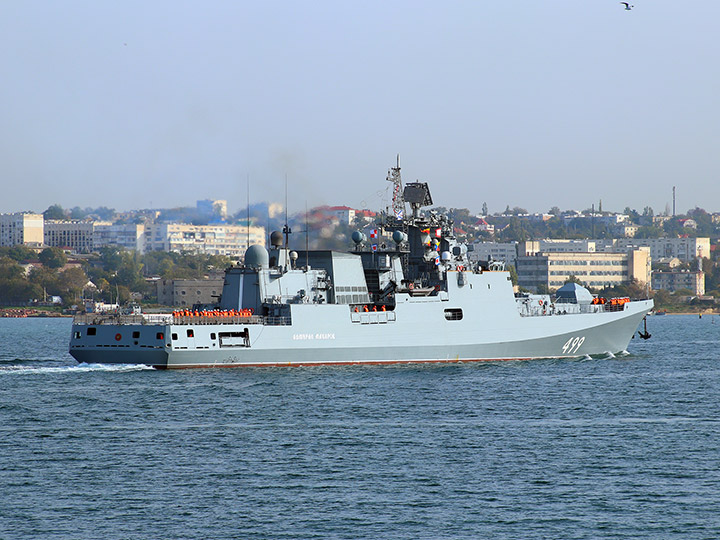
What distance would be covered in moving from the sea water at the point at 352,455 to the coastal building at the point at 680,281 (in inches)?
5307

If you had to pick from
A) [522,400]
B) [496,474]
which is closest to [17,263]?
[522,400]

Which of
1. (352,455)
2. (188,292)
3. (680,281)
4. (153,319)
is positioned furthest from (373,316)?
(680,281)

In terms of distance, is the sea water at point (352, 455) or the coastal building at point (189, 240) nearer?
the sea water at point (352, 455)

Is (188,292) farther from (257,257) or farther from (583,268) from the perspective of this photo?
(257,257)

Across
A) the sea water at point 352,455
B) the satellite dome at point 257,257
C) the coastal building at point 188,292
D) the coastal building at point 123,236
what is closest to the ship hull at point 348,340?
the sea water at point 352,455

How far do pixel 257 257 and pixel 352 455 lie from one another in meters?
20.4

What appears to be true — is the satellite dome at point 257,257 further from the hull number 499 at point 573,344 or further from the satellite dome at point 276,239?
the hull number 499 at point 573,344

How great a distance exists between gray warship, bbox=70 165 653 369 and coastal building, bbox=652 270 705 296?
124 meters

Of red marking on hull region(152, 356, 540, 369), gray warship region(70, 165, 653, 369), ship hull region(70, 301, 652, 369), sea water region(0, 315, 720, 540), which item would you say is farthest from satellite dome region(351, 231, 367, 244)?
sea water region(0, 315, 720, 540)

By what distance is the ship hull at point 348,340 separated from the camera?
1690 inches

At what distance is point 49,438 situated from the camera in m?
29.8

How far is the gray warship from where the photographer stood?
43.3m

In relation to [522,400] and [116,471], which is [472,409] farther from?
[116,471]

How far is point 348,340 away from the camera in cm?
4572
